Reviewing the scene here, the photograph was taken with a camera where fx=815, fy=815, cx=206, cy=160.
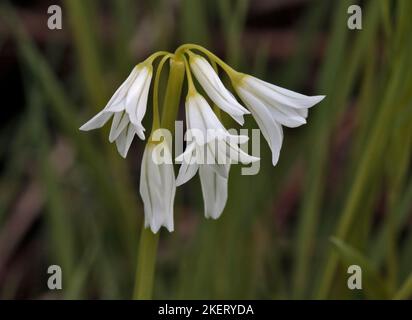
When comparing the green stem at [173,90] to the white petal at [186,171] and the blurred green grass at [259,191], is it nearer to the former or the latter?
the white petal at [186,171]

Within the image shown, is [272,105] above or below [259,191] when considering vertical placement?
above

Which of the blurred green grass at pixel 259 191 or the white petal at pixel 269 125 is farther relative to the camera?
the blurred green grass at pixel 259 191

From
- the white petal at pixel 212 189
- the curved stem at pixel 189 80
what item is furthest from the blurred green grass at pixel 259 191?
the curved stem at pixel 189 80

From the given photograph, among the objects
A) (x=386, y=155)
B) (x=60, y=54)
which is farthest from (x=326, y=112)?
(x=60, y=54)

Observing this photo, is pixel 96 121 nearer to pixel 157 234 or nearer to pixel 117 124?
pixel 117 124

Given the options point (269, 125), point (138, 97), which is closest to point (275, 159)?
point (269, 125)

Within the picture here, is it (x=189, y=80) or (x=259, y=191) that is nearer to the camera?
(x=189, y=80)
